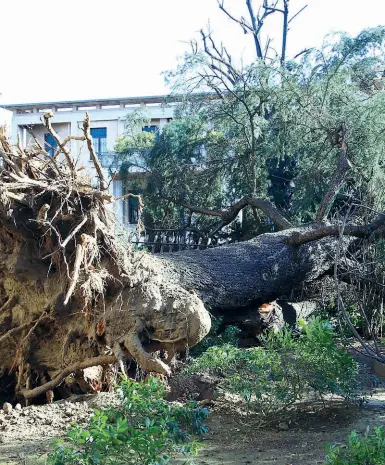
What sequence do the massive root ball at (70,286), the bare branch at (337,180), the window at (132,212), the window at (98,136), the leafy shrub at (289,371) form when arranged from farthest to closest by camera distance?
1. the window at (98,136)
2. the window at (132,212)
3. the bare branch at (337,180)
4. the massive root ball at (70,286)
5. the leafy shrub at (289,371)

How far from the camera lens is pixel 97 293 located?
775 centimetres

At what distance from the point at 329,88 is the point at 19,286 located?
778 cm

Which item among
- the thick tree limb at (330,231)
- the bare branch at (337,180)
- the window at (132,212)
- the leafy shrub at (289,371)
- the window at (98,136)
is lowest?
the leafy shrub at (289,371)

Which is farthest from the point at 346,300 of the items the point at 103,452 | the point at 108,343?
the point at 103,452

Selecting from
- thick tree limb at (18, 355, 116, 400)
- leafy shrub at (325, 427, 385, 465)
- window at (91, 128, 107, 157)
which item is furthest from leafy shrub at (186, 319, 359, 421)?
window at (91, 128, 107, 157)

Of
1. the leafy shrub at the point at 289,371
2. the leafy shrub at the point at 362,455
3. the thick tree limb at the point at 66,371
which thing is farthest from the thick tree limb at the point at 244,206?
the leafy shrub at the point at 362,455

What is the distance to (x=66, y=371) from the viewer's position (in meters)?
7.87

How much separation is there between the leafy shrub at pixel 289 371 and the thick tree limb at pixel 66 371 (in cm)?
158

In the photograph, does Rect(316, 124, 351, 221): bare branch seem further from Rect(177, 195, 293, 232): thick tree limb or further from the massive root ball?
the massive root ball

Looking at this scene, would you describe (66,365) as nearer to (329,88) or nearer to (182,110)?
(329,88)

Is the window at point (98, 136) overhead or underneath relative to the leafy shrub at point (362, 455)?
overhead

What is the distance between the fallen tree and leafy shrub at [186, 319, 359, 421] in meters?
0.98

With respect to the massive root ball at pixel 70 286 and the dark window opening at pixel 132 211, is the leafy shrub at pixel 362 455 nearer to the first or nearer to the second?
the massive root ball at pixel 70 286

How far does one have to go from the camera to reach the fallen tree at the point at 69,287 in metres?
7.45
